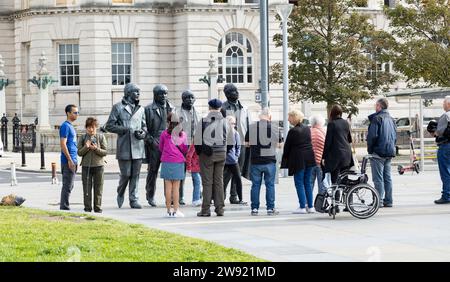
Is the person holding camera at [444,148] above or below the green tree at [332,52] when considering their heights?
below

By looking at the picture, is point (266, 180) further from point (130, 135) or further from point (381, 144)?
point (130, 135)

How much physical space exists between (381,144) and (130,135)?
4408 mm

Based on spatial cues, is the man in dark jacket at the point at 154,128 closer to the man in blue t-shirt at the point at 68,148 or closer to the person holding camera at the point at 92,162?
the person holding camera at the point at 92,162

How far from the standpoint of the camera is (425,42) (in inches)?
1634

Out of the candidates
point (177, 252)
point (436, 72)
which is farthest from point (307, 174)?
point (436, 72)

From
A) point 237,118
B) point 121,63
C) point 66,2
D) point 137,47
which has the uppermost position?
point 66,2

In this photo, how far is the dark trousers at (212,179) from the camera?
61.7 ft

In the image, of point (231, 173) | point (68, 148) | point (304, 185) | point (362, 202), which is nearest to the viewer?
point (362, 202)

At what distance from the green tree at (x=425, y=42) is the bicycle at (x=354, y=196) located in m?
23.8

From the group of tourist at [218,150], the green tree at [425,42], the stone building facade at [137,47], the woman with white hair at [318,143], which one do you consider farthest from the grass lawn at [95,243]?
the stone building facade at [137,47]

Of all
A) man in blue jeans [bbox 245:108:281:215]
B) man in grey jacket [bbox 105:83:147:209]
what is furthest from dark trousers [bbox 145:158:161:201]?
man in blue jeans [bbox 245:108:281:215]

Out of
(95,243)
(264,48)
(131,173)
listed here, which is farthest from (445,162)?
(264,48)

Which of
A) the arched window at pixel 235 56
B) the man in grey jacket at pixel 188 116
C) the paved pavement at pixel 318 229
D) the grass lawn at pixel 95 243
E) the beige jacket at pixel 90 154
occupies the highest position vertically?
the arched window at pixel 235 56

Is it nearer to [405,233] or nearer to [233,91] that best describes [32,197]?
[233,91]
